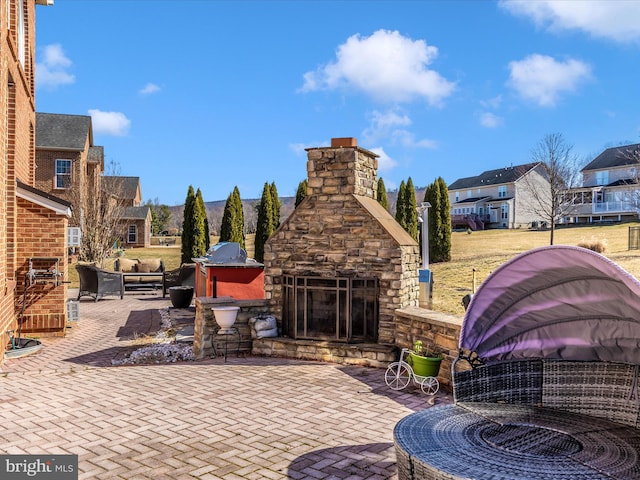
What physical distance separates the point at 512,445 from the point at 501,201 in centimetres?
5215

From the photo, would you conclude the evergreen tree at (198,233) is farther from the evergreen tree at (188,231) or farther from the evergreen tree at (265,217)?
the evergreen tree at (265,217)

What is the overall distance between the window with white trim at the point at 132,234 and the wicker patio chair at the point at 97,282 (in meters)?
28.5

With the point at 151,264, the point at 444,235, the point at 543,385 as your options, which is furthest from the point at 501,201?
the point at 543,385

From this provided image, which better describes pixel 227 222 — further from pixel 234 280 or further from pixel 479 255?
pixel 234 280

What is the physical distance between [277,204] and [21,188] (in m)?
18.5

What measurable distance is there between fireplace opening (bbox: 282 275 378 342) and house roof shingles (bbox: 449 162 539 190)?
151 feet

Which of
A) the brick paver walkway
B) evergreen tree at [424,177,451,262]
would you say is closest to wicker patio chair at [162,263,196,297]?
the brick paver walkway

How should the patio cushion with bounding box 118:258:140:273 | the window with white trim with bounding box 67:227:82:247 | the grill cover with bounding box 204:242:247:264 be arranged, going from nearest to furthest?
the window with white trim with bounding box 67:227:82:247
the grill cover with bounding box 204:242:247:264
the patio cushion with bounding box 118:258:140:273

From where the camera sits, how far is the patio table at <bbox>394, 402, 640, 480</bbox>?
3279 mm

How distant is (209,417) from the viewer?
5707 mm

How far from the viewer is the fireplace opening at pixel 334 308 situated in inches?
338

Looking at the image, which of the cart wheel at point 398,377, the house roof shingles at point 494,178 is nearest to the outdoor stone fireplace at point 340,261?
the cart wheel at point 398,377

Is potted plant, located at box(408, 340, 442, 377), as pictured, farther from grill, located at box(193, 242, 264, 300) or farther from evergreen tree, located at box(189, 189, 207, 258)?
evergreen tree, located at box(189, 189, 207, 258)

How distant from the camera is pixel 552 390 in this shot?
4945 mm
